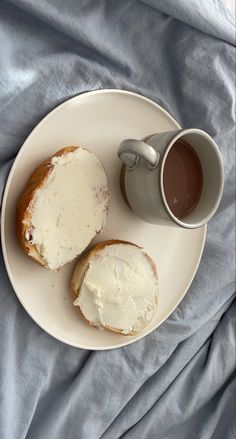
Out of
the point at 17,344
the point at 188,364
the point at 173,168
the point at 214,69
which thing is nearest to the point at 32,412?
the point at 17,344

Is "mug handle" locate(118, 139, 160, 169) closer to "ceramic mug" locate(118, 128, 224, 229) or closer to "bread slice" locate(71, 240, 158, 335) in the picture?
"ceramic mug" locate(118, 128, 224, 229)

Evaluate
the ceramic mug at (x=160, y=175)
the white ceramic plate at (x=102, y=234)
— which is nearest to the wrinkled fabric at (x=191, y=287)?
the white ceramic plate at (x=102, y=234)

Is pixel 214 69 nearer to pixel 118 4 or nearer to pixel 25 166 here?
pixel 118 4

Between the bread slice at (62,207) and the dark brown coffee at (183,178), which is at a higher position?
the dark brown coffee at (183,178)

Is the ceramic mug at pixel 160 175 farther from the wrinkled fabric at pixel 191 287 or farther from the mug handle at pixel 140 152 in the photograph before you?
the wrinkled fabric at pixel 191 287

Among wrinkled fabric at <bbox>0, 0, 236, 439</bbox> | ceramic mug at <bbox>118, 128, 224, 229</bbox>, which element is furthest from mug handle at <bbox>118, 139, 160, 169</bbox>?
wrinkled fabric at <bbox>0, 0, 236, 439</bbox>
